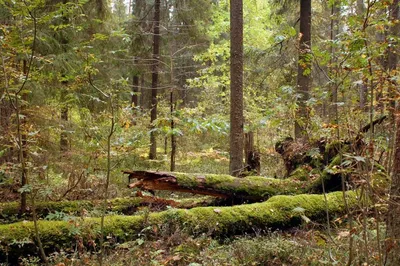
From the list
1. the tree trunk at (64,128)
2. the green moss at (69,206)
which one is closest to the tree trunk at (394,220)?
the green moss at (69,206)

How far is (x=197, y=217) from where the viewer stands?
565 centimetres

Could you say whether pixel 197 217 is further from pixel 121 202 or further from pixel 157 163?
pixel 157 163

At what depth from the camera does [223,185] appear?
679cm

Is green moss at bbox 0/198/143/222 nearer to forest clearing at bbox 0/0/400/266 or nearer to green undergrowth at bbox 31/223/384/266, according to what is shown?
forest clearing at bbox 0/0/400/266

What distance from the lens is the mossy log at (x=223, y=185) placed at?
262 inches

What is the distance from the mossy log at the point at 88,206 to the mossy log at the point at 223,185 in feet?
1.42

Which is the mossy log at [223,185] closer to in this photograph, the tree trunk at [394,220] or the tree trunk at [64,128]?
the tree trunk at [64,128]

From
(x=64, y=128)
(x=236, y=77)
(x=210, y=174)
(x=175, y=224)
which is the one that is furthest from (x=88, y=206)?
(x=236, y=77)

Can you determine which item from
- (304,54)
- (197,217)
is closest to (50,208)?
(197,217)

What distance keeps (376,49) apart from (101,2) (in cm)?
1115

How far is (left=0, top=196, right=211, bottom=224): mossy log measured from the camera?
5961 millimetres

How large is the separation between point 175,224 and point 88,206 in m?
2.16

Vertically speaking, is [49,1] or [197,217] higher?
[49,1]

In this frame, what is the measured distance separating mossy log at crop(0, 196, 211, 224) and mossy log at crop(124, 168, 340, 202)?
434 mm
